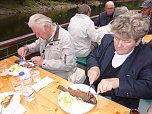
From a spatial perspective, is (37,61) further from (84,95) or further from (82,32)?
(82,32)

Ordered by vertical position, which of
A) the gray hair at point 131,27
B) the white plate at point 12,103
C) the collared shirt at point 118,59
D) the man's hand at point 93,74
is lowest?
the white plate at point 12,103

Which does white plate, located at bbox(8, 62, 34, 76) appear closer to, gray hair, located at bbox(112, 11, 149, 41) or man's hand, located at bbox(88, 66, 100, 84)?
man's hand, located at bbox(88, 66, 100, 84)

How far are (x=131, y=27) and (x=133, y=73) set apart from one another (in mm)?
431

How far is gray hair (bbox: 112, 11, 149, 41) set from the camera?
1.66 m

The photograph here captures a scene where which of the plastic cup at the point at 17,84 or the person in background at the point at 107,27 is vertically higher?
the person in background at the point at 107,27

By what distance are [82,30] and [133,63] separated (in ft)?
5.54

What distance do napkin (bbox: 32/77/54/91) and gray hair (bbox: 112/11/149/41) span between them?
0.80m

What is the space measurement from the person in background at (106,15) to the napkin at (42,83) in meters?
3.22

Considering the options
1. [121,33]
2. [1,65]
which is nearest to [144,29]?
[121,33]

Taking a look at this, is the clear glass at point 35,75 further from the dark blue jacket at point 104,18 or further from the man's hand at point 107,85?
the dark blue jacket at point 104,18

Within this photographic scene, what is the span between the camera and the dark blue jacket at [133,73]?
5.54ft

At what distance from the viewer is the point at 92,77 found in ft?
6.03

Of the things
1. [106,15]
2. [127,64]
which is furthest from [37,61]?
[106,15]

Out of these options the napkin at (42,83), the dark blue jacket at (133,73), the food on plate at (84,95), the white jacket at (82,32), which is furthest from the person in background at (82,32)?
the food on plate at (84,95)
